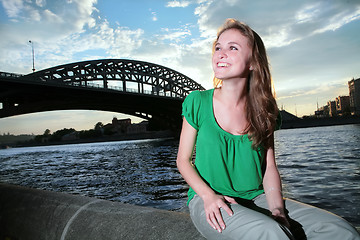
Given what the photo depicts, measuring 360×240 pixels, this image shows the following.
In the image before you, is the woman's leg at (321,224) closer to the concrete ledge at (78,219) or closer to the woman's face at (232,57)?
the concrete ledge at (78,219)

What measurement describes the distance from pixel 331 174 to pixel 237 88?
5.73m

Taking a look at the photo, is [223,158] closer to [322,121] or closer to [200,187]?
[200,187]

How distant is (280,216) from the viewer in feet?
4.16

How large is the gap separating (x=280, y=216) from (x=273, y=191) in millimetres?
186

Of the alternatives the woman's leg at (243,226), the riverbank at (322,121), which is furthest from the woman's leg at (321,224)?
the riverbank at (322,121)

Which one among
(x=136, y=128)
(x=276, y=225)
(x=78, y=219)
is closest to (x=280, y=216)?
(x=276, y=225)

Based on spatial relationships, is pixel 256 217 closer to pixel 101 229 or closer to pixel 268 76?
pixel 101 229

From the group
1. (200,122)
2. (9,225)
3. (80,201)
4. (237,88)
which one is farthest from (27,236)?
(237,88)

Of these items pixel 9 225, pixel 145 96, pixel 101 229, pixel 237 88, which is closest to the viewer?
pixel 101 229

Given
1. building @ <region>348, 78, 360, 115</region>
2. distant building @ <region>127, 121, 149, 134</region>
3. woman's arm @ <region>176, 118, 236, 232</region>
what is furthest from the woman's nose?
building @ <region>348, 78, 360, 115</region>

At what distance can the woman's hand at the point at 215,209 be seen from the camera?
45.6 inches

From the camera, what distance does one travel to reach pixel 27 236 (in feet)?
5.73

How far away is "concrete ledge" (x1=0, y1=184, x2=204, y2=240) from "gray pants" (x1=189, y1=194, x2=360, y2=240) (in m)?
0.06

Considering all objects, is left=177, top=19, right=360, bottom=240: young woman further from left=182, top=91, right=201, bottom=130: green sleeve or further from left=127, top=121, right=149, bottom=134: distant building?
left=127, top=121, right=149, bottom=134: distant building
